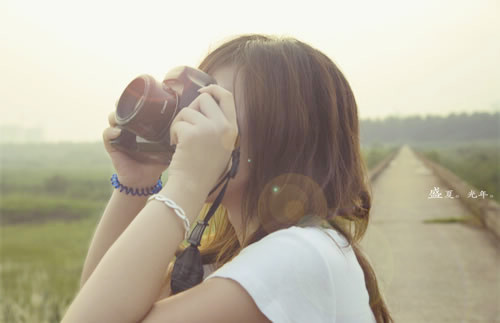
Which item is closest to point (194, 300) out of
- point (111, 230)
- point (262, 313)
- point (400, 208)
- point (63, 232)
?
point (262, 313)

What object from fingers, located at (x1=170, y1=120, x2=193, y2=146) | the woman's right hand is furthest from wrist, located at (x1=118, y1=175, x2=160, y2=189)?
fingers, located at (x1=170, y1=120, x2=193, y2=146)

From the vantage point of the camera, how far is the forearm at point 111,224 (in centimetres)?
142

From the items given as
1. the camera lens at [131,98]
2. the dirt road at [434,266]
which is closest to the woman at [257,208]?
the camera lens at [131,98]

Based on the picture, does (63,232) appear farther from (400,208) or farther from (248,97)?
(248,97)

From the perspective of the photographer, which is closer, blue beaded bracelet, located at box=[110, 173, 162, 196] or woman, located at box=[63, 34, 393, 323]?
woman, located at box=[63, 34, 393, 323]

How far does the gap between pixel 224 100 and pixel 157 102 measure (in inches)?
7.0

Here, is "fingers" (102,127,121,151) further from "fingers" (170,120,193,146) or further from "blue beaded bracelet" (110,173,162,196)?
"fingers" (170,120,193,146)

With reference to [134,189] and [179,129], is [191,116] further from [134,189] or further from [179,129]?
[134,189]

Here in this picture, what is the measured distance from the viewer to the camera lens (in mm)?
1175

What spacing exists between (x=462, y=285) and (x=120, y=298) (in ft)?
12.7

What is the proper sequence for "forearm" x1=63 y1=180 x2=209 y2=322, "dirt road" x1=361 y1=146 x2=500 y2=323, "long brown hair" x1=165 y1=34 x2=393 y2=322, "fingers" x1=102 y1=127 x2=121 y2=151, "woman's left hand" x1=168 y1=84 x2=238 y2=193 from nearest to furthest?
"forearm" x1=63 y1=180 x2=209 y2=322 < "woman's left hand" x1=168 y1=84 x2=238 y2=193 < "long brown hair" x1=165 y1=34 x2=393 y2=322 < "fingers" x1=102 y1=127 x2=121 y2=151 < "dirt road" x1=361 y1=146 x2=500 y2=323

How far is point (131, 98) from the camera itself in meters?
1.21

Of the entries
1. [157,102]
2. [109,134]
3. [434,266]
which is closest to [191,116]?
[157,102]

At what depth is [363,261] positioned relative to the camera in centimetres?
135
